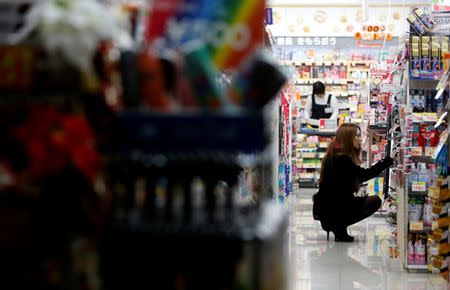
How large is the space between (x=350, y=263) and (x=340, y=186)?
1.25 meters

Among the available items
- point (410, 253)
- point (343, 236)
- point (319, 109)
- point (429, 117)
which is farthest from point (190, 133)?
point (319, 109)

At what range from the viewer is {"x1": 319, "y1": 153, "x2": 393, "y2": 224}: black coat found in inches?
299

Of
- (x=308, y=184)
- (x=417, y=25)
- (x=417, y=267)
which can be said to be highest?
(x=417, y=25)

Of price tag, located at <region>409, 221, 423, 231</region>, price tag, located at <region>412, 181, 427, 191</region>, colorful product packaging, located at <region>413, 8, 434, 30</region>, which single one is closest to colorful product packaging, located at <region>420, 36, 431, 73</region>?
colorful product packaging, located at <region>413, 8, 434, 30</region>

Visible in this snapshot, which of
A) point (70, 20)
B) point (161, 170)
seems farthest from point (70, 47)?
point (161, 170)

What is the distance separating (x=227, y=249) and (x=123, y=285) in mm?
268

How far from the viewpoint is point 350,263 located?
21.5ft

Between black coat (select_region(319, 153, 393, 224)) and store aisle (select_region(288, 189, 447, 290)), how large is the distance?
1.20 ft

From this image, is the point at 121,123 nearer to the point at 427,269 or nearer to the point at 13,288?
the point at 13,288

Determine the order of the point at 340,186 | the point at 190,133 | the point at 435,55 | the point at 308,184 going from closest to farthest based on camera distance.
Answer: the point at 190,133 → the point at 435,55 → the point at 340,186 → the point at 308,184

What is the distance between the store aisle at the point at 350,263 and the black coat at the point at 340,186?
37cm

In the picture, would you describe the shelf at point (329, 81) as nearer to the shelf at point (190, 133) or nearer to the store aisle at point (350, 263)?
the store aisle at point (350, 263)

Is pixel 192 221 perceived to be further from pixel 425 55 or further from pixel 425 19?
pixel 425 19

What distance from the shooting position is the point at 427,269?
606cm
